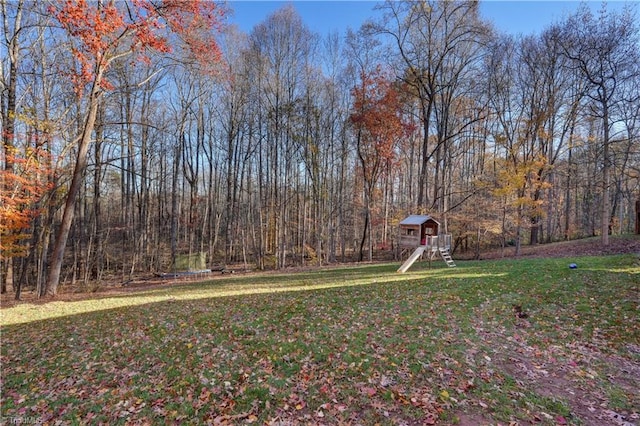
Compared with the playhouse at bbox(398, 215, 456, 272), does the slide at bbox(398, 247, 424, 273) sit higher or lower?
lower

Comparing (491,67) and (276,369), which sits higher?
(491,67)

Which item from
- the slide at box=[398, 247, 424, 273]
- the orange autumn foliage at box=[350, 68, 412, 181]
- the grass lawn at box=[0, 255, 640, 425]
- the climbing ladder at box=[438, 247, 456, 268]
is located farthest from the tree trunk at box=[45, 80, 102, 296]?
the orange autumn foliage at box=[350, 68, 412, 181]

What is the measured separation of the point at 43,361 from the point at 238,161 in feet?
64.0

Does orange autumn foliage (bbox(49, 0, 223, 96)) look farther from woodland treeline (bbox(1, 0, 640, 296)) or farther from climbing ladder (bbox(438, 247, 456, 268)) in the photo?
climbing ladder (bbox(438, 247, 456, 268))

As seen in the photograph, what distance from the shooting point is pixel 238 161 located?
76.9 feet

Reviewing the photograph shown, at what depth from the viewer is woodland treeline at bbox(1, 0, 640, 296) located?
11.8m

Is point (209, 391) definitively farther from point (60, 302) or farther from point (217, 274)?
point (217, 274)

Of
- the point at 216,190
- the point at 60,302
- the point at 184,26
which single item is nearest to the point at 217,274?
the point at 60,302

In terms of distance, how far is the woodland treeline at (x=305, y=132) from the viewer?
11.8 m

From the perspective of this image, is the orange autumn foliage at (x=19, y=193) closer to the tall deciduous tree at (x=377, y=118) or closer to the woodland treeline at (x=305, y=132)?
the woodland treeline at (x=305, y=132)

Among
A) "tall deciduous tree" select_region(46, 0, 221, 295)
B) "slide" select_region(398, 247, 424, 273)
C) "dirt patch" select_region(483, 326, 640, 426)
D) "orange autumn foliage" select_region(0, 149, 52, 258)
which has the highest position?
"tall deciduous tree" select_region(46, 0, 221, 295)

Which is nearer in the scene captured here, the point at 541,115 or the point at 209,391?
the point at 209,391

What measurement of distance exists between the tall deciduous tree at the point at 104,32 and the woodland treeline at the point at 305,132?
9 cm

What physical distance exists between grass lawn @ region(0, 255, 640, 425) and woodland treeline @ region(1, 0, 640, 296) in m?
7.28
